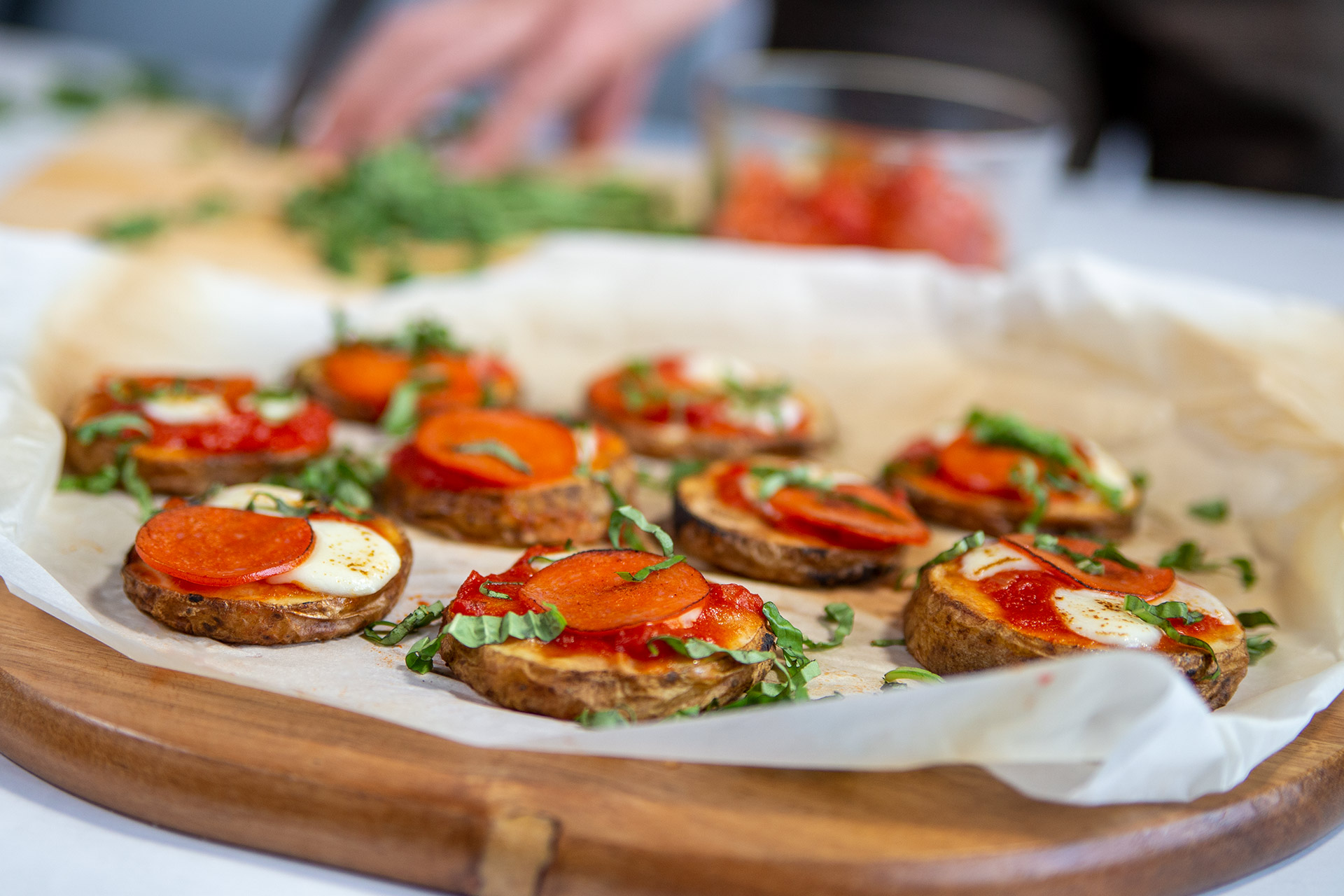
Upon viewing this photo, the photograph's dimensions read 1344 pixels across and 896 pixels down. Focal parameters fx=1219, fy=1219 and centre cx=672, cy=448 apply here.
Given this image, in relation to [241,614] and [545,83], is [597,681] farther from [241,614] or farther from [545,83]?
[545,83]

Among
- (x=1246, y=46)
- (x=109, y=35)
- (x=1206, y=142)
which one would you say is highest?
(x=1246, y=46)

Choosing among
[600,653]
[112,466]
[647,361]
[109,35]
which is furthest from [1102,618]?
[109,35]

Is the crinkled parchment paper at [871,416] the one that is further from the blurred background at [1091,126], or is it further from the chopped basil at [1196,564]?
the blurred background at [1091,126]

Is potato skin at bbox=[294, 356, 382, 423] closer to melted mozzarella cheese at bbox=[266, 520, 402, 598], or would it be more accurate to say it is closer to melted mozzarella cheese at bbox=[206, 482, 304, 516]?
melted mozzarella cheese at bbox=[206, 482, 304, 516]

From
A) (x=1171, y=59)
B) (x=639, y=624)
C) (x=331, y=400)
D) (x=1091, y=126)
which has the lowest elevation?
(x=331, y=400)

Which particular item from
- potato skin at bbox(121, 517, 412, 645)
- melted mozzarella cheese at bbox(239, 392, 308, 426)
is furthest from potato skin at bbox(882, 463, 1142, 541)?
melted mozzarella cheese at bbox(239, 392, 308, 426)

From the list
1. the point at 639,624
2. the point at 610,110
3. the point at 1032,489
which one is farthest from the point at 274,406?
the point at 610,110

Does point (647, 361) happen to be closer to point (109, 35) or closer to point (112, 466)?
point (112, 466)

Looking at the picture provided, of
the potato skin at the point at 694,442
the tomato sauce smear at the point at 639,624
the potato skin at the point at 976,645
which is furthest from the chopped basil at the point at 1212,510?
the tomato sauce smear at the point at 639,624
